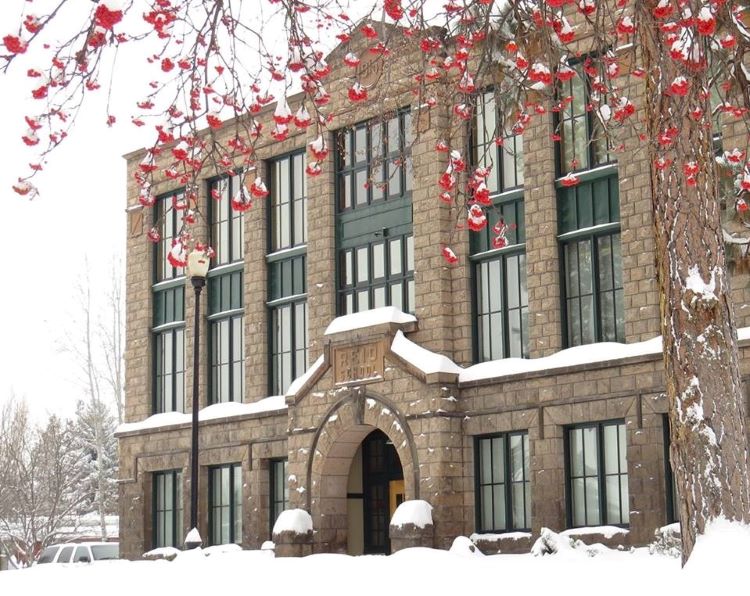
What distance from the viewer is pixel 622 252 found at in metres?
24.2

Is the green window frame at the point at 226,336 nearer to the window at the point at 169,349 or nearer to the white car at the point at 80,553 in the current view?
the window at the point at 169,349

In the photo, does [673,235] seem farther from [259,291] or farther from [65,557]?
[65,557]

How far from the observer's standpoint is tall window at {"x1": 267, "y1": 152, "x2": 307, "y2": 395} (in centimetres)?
3114

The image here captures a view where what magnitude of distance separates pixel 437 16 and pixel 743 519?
5556 mm

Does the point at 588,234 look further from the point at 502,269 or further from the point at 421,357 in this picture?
the point at 421,357

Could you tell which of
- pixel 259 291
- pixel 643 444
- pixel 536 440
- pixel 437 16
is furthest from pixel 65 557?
pixel 437 16

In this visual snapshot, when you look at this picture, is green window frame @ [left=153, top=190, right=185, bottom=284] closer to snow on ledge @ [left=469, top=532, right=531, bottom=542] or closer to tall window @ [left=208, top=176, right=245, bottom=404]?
tall window @ [left=208, top=176, right=245, bottom=404]

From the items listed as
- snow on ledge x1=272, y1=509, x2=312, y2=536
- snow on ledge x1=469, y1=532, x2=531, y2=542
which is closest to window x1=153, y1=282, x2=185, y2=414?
snow on ledge x1=272, y1=509, x2=312, y2=536

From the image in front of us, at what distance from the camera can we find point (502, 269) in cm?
2669

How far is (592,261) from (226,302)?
11250 millimetres

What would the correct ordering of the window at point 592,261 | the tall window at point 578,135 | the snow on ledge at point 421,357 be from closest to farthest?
1. the window at point 592,261
2. the tall window at point 578,135
3. the snow on ledge at point 421,357

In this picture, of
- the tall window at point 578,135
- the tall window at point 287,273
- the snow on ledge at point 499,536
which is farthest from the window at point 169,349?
the tall window at point 578,135

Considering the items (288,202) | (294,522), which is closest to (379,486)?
(294,522)

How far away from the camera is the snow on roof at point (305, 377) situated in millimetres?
28609
